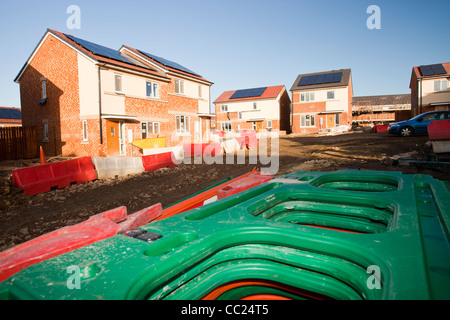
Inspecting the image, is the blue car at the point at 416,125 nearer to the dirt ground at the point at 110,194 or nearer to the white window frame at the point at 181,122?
the dirt ground at the point at 110,194

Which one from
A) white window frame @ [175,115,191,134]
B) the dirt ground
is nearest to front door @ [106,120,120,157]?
white window frame @ [175,115,191,134]

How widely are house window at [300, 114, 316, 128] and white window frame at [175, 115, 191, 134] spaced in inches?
837

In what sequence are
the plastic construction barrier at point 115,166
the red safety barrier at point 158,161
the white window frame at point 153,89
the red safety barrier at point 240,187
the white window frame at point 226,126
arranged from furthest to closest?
the white window frame at point 226,126
the white window frame at point 153,89
the red safety barrier at point 158,161
the plastic construction barrier at point 115,166
the red safety barrier at point 240,187

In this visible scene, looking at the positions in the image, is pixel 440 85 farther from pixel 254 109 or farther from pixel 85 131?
pixel 85 131

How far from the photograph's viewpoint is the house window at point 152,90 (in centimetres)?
2057

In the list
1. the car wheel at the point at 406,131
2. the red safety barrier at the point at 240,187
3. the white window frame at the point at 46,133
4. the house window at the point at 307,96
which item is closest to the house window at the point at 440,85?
the house window at the point at 307,96

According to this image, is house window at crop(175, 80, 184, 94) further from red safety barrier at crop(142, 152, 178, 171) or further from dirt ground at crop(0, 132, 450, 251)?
dirt ground at crop(0, 132, 450, 251)

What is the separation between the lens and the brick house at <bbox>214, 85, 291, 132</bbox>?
43344 mm

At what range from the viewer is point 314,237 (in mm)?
1642

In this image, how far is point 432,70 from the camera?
32594 millimetres

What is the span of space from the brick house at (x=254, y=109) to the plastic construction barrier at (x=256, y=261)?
41.8 metres

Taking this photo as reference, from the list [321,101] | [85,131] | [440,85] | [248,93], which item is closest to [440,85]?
[440,85]
